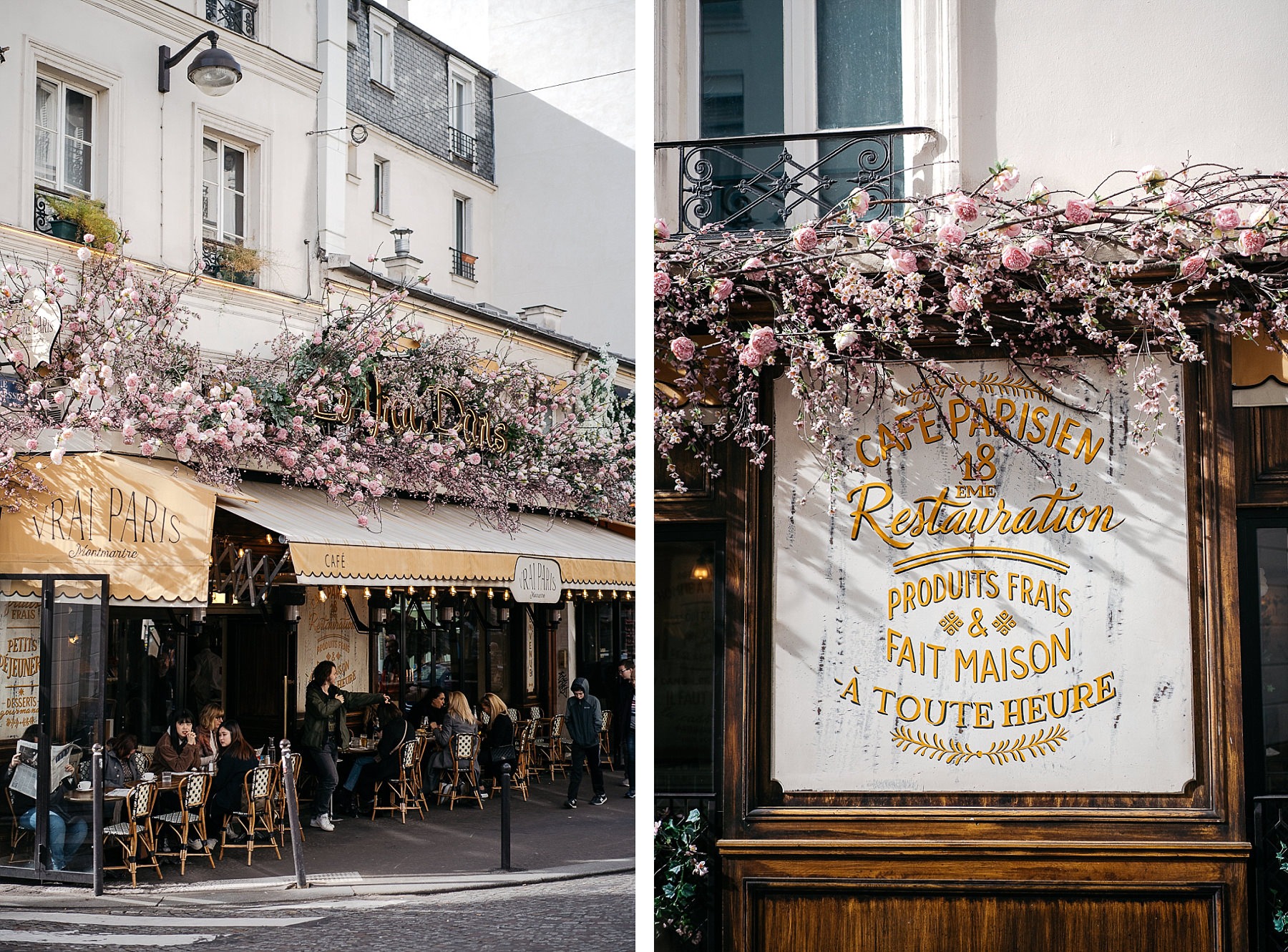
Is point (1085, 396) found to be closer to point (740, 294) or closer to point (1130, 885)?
point (740, 294)

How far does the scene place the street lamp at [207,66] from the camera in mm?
3543

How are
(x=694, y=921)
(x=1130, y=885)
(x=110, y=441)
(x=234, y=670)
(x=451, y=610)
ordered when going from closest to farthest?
(x=1130, y=885), (x=694, y=921), (x=451, y=610), (x=110, y=441), (x=234, y=670)

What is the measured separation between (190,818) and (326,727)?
842 millimetres

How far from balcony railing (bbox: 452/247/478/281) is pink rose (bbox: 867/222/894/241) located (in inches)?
41.8

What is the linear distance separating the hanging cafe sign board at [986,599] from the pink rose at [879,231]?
0.44 meters

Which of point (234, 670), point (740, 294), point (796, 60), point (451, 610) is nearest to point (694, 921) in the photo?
point (451, 610)

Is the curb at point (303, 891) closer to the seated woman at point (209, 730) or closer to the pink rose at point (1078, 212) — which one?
the seated woman at point (209, 730)

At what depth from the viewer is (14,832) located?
4.16m

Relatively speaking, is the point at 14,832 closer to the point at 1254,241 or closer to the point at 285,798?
the point at 285,798

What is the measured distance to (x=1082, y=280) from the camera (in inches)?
120

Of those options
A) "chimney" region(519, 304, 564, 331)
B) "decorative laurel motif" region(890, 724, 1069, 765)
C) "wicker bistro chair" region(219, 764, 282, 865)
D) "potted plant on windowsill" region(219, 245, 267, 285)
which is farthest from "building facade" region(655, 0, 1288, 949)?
"wicker bistro chair" region(219, 764, 282, 865)

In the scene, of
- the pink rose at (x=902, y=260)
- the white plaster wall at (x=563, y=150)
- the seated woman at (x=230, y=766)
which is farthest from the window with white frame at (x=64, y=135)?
the pink rose at (x=902, y=260)

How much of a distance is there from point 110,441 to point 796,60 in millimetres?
2674

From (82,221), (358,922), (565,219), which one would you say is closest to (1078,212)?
(565,219)
